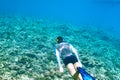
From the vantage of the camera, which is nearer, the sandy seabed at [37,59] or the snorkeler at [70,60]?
the snorkeler at [70,60]

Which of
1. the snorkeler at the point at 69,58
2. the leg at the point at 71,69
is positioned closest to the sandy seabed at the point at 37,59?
the snorkeler at the point at 69,58

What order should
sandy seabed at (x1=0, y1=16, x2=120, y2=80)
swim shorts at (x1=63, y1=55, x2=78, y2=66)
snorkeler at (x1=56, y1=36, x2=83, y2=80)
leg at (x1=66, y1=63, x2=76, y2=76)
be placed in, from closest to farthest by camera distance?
leg at (x1=66, y1=63, x2=76, y2=76)
snorkeler at (x1=56, y1=36, x2=83, y2=80)
swim shorts at (x1=63, y1=55, x2=78, y2=66)
sandy seabed at (x1=0, y1=16, x2=120, y2=80)

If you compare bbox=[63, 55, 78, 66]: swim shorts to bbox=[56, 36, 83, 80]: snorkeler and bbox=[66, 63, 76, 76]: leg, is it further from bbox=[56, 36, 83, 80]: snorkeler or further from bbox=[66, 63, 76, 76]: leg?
bbox=[66, 63, 76, 76]: leg

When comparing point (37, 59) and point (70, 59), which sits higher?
point (37, 59)

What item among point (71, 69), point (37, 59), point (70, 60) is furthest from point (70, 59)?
point (37, 59)

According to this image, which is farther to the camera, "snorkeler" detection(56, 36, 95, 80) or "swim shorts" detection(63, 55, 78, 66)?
"swim shorts" detection(63, 55, 78, 66)

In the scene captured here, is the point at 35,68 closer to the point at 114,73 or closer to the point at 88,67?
the point at 88,67

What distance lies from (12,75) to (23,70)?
1.63 meters

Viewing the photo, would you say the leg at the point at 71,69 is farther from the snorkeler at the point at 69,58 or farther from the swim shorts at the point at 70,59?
the swim shorts at the point at 70,59

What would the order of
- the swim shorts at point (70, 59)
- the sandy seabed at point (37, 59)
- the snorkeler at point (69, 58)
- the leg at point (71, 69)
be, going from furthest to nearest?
the sandy seabed at point (37, 59) → the swim shorts at point (70, 59) → the snorkeler at point (69, 58) → the leg at point (71, 69)

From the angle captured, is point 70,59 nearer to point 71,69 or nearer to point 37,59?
point 71,69

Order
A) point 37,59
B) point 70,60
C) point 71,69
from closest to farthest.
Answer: point 71,69 < point 70,60 < point 37,59

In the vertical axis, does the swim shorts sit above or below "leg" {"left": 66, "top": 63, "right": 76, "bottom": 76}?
above

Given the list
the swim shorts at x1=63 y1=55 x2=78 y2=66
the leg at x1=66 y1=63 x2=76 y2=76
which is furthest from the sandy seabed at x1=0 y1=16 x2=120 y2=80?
the leg at x1=66 y1=63 x2=76 y2=76
